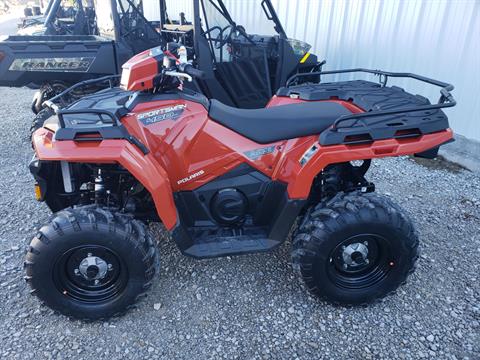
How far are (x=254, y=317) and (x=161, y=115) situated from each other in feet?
4.35

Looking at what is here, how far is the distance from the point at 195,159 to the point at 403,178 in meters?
2.75

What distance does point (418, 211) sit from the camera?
11.9 feet

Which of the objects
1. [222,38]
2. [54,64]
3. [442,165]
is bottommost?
[442,165]

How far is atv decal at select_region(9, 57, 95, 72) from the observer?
477cm

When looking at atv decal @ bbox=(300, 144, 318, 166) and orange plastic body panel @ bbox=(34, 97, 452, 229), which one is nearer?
orange plastic body panel @ bbox=(34, 97, 452, 229)

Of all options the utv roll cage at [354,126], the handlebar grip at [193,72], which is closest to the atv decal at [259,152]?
the utv roll cage at [354,126]

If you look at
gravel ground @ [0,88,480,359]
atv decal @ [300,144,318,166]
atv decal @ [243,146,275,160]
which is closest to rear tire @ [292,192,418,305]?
gravel ground @ [0,88,480,359]

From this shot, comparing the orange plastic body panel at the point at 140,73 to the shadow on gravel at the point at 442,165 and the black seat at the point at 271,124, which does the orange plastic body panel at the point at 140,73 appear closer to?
the black seat at the point at 271,124

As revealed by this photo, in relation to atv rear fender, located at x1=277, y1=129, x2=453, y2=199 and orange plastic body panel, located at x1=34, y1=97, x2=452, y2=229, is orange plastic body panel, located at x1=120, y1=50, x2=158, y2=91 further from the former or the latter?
atv rear fender, located at x1=277, y1=129, x2=453, y2=199

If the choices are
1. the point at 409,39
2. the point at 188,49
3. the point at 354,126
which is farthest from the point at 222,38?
the point at 354,126

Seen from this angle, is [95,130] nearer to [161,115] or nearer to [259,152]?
[161,115]

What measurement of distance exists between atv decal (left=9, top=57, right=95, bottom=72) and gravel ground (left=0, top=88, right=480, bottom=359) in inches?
93.4

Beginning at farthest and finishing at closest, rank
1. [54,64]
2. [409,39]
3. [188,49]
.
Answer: [409,39] → [54,64] → [188,49]

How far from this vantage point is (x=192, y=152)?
241 centimetres
